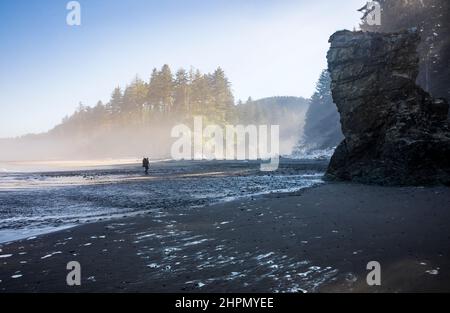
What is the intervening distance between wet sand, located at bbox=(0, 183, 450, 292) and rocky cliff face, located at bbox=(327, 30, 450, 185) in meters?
8.51

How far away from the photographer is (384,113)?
21.7 meters

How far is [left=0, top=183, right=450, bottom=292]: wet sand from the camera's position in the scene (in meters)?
5.60

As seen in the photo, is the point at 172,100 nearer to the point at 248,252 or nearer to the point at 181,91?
the point at 181,91

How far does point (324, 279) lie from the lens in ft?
18.4

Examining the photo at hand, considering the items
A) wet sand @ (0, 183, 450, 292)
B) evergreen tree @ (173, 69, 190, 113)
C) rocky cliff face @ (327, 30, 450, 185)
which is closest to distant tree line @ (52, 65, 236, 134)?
evergreen tree @ (173, 69, 190, 113)

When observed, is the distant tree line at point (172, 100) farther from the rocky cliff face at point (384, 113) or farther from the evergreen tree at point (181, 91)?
the rocky cliff face at point (384, 113)

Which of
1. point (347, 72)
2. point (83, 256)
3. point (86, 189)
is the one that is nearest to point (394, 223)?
point (83, 256)

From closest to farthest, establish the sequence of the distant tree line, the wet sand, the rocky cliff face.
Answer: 1. the wet sand
2. the rocky cliff face
3. the distant tree line

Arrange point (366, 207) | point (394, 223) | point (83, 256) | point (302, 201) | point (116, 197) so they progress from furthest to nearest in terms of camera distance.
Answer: point (116, 197) < point (302, 201) < point (366, 207) < point (394, 223) < point (83, 256)

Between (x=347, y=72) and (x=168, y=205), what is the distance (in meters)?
16.1

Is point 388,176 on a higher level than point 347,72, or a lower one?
lower

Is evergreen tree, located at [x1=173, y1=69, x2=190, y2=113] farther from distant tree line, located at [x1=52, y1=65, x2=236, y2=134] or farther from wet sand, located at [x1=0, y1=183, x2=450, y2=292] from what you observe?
wet sand, located at [x1=0, y1=183, x2=450, y2=292]

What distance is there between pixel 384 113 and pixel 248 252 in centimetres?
1796
